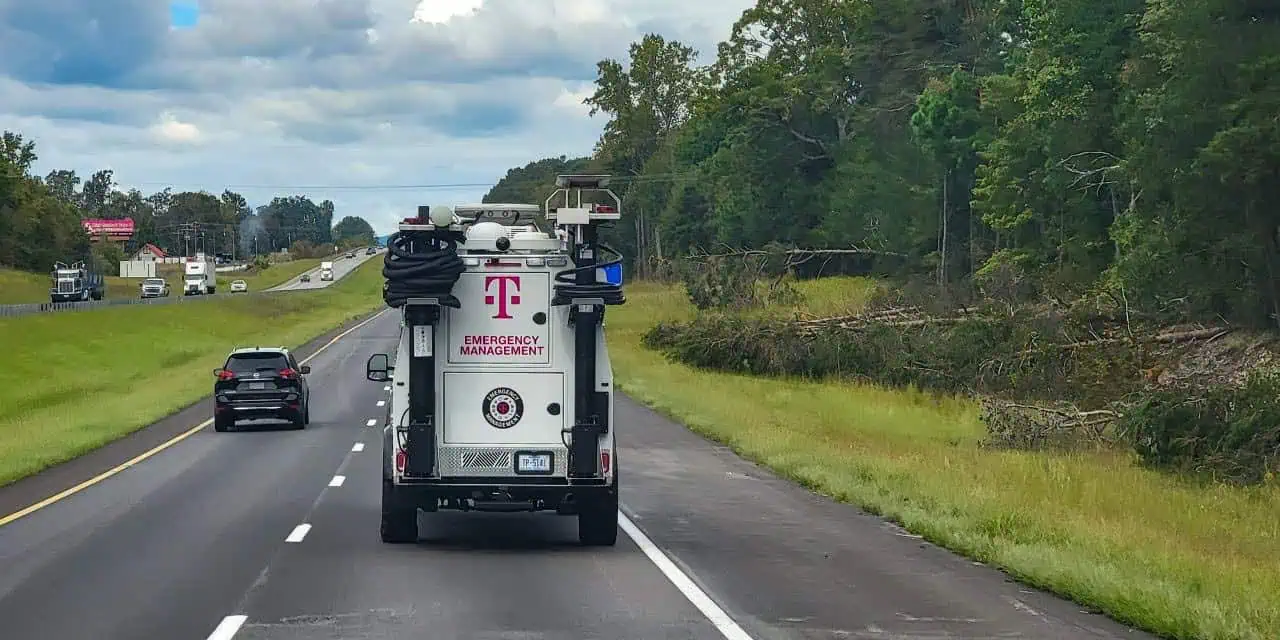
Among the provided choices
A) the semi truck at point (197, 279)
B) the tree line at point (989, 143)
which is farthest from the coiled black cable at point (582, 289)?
the semi truck at point (197, 279)

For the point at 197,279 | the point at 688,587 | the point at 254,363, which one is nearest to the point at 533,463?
the point at 688,587

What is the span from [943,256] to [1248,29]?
1553 inches

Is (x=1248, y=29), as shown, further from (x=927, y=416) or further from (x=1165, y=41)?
(x=927, y=416)

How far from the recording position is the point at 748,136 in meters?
98.0

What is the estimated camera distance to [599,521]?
15.5 m

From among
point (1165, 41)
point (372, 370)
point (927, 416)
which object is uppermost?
point (1165, 41)

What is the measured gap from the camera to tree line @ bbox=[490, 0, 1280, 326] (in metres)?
36.4

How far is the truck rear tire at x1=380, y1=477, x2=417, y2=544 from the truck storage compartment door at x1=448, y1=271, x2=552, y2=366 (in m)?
1.39

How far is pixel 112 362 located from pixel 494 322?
5922cm

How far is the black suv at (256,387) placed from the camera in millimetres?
33312

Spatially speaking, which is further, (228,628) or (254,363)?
(254,363)

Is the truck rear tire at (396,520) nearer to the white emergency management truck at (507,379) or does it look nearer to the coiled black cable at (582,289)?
the white emergency management truck at (507,379)

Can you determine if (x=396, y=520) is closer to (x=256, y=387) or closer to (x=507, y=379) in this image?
(x=507, y=379)

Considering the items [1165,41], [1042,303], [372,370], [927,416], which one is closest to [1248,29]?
[1165,41]
